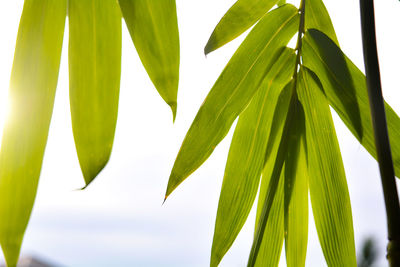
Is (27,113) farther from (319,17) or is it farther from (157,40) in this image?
(319,17)

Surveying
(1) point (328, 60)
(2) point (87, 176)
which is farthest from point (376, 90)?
(2) point (87, 176)

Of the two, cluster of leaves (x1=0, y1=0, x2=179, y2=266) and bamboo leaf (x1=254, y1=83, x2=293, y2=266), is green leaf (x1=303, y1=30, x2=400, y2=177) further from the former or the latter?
cluster of leaves (x1=0, y1=0, x2=179, y2=266)

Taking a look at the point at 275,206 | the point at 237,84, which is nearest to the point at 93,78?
the point at 237,84

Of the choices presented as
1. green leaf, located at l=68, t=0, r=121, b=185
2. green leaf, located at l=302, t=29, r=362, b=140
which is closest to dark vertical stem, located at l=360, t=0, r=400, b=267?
green leaf, located at l=302, t=29, r=362, b=140

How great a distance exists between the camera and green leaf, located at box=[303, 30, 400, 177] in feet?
1.41

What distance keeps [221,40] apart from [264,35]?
63 mm

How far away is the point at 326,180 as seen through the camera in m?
0.49

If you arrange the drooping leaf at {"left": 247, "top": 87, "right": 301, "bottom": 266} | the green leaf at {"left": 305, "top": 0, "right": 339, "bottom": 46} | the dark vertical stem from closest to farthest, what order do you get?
1. the dark vertical stem
2. the drooping leaf at {"left": 247, "top": 87, "right": 301, "bottom": 266}
3. the green leaf at {"left": 305, "top": 0, "right": 339, "bottom": 46}

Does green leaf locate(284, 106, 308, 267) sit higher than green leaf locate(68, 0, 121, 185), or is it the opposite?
green leaf locate(68, 0, 121, 185)

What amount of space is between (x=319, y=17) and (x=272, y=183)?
0.24 meters

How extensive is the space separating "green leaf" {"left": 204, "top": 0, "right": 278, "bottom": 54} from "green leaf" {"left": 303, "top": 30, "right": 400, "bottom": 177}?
7 cm

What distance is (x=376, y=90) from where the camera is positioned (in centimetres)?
30

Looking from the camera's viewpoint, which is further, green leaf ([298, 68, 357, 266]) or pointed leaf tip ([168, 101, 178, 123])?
green leaf ([298, 68, 357, 266])

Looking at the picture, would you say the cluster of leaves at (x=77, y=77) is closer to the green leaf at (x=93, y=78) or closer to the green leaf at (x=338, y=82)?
the green leaf at (x=93, y=78)
